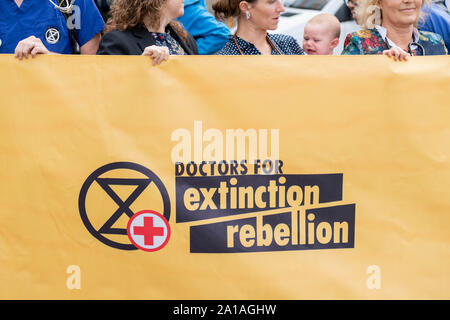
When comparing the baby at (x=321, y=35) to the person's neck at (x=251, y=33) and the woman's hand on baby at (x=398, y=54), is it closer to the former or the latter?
the person's neck at (x=251, y=33)

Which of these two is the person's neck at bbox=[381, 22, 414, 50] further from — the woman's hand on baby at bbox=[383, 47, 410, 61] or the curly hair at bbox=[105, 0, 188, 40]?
the curly hair at bbox=[105, 0, 188, 40]

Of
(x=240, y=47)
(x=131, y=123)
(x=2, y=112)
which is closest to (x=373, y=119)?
(x=240, y=47)

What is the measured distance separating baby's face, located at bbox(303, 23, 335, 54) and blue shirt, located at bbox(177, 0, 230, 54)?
92 cm

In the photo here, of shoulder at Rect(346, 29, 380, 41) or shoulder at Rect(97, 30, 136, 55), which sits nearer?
shoulder at Rect(97, 30, 136, 55)

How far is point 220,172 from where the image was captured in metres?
3.00

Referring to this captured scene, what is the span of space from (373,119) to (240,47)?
0.95m

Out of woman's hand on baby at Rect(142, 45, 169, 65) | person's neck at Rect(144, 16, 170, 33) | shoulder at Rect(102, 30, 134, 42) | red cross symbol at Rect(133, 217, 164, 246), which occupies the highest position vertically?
person's neck at Rect(144, 16, 170, 33)

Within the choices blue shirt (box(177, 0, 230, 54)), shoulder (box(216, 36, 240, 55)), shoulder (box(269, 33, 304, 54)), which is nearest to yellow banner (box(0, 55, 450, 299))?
shoulder (box(216, 36, 240, 55))

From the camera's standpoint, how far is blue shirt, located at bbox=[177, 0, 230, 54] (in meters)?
4.04

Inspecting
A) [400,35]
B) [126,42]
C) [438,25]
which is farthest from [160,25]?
[438,25]

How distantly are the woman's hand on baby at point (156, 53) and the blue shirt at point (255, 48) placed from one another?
670 mm

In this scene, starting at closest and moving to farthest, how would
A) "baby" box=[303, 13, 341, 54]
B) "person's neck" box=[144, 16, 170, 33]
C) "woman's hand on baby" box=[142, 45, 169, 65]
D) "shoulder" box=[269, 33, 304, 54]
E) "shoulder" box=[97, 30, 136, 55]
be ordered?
"woman's hand on baby" box=[142, 45, 169, 65], "shoulder" box=[97, 30, 136, 55], "person's neck" box=[144, 16, 170, 33], "shoulder" box=[269, 33, 304, 54], "baby" box=[303, 13, 341, 54]

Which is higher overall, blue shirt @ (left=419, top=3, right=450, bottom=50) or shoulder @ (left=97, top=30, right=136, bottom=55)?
blue shirt @ (left=419, top=3, right=450, bottom=50)

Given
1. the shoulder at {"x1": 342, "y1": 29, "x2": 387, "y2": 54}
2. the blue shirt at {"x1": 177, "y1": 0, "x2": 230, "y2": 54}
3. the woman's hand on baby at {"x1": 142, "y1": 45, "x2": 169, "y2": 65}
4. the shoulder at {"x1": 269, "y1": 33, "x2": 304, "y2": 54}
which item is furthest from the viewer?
the blue shirt at {"x1": 177, "y1": 0, "x2": 230, "y2": 54}
